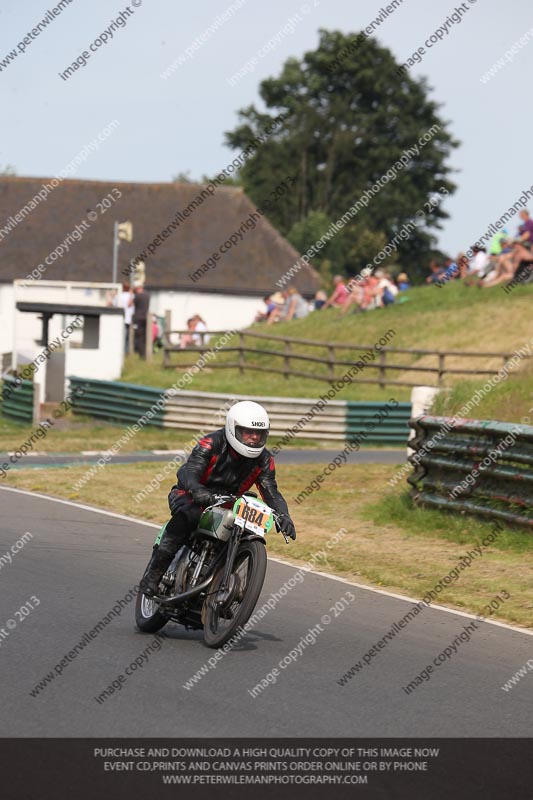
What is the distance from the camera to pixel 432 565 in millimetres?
12852

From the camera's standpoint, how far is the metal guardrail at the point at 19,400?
27.3 metres

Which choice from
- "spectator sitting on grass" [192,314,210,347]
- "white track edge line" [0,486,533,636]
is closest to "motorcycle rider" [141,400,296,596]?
"white track edge line" [0,486,533,636]

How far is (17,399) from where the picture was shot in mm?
28281

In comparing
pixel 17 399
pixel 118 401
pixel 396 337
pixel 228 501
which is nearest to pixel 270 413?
pixel 118 401

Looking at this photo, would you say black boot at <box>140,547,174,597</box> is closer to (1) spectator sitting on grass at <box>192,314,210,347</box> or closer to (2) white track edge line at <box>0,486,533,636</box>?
(2) white track edge line at <box>0,486,533,636</box>

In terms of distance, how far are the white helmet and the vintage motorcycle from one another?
0.30 meters

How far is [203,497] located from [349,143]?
72253 millimetres

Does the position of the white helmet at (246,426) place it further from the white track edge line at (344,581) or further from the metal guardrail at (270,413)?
the metal guardrail at (270,413)

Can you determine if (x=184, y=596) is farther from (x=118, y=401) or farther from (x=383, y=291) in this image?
(x=383, y=291)

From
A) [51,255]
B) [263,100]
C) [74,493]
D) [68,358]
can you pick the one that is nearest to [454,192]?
[263,100]

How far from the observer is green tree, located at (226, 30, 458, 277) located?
256ft

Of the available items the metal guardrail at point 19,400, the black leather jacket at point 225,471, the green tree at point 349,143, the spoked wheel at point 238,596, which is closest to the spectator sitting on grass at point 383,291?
the metal guardrail at point 19,400

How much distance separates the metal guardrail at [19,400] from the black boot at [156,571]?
18.6 meters
